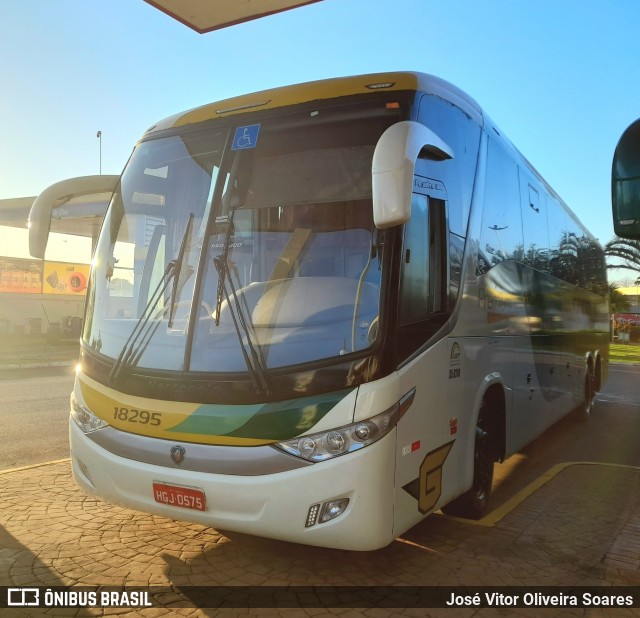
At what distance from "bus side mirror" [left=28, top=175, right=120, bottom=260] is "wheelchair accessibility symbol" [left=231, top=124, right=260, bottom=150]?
130 cm

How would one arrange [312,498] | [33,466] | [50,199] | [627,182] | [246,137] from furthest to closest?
[33,466] < [50,199] < [246,137] < [312,498] < [627,182]

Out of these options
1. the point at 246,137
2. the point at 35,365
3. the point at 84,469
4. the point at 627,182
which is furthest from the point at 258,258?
the point at 35,365

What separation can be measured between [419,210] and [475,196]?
1.11 meters

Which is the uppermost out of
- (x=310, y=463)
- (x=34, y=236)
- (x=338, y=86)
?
(x=338, y=86)

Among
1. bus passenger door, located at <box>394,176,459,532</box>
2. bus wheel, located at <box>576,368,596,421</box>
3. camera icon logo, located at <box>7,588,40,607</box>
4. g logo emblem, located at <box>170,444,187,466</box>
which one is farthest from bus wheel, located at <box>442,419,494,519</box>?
bus wheel, located at <box>576,368,596,421</box>

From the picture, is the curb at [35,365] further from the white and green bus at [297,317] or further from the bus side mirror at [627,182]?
the bus side mirror at [627,182]

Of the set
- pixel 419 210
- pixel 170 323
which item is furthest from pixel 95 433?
pixel 419 210

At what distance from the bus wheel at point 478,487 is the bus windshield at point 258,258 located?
2.03m

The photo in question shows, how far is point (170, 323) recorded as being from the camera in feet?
13.1

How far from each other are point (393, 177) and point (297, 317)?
1.05 m

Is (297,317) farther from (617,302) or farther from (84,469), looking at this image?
(617,302)

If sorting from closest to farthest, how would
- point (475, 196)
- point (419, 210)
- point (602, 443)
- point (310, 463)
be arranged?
point (310, 463) → point (419, 210) → point (475, 196) → point (602, 443)

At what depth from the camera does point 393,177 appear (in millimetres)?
3287

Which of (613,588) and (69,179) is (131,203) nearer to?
(69,179)
